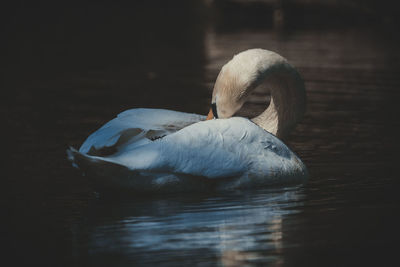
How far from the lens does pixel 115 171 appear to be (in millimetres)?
5348

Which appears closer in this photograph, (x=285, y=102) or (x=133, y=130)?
(x=133, y=130)

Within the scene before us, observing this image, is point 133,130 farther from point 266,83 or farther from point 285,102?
point 285,102

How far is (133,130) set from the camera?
18.9 ft

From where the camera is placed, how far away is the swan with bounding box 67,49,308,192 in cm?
541

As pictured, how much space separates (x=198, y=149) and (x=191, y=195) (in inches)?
13.1

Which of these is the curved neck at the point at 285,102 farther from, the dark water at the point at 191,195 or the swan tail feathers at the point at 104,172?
the swan tail feathers at the point at 104,172

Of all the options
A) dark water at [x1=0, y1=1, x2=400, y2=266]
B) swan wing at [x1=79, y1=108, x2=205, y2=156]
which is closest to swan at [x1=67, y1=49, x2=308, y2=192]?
swan wing at [x1=79, y1=108, x2=205, y2=156]

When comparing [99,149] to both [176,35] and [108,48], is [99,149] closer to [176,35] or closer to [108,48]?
[108,48]

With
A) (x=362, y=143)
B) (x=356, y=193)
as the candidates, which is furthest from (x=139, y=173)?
(x=362, y=143)

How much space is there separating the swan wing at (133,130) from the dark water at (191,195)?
36 cm

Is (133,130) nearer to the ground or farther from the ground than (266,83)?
nearer to the ground

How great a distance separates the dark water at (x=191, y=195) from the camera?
449 centimetres

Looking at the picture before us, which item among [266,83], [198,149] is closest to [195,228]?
[198,149]

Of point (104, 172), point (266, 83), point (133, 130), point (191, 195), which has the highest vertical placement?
point (266, 83)
